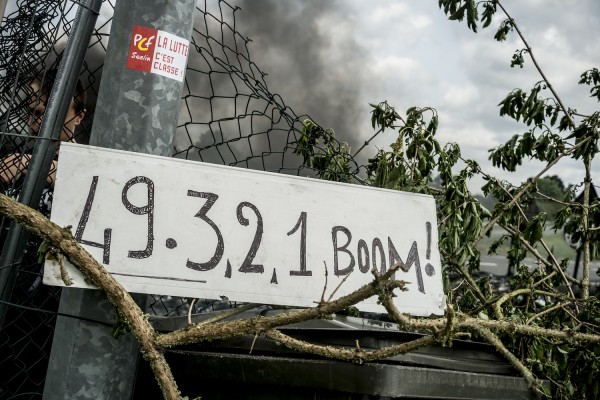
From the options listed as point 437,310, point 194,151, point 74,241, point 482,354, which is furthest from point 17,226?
point 482,354

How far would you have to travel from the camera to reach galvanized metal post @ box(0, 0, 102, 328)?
1.83 m

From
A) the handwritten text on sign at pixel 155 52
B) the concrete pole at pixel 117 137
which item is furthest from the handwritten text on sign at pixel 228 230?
the handwritten text on sign at pixel 155 52

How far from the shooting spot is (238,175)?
68.6 inches

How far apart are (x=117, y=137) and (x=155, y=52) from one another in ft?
Result: 0.72

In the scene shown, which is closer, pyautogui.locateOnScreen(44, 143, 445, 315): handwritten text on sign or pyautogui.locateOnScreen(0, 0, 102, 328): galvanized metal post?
pyautogui.locateOnScreen(44, 143, 445, 315): handwritten text on sign

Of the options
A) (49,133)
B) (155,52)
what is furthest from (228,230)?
(49,133)

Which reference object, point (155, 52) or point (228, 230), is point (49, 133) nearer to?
point (155, 52)

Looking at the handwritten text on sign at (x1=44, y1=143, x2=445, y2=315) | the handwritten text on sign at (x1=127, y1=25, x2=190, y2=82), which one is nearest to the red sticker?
the handwritten text on sign at (x1=127, y1=25, x2=190, y2=82)

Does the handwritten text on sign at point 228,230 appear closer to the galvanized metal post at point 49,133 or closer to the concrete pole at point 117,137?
the concrete pole at point 117,137

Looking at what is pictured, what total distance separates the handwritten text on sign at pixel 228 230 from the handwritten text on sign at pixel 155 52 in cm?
21

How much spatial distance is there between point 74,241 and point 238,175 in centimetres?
42

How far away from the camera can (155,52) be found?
166cm

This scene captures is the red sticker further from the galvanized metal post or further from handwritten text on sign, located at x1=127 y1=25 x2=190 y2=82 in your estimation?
the galvanized metal post

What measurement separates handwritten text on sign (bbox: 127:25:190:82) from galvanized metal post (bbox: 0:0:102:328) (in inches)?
11.0
